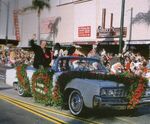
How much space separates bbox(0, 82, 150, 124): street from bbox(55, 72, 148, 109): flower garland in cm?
54

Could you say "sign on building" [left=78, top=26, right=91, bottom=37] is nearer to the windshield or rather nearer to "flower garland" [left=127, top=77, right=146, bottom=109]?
the windshield

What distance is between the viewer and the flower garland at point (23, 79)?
12.8 metres

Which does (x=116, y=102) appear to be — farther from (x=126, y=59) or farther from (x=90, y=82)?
(x=126, y=59)

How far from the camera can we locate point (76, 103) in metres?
9.96

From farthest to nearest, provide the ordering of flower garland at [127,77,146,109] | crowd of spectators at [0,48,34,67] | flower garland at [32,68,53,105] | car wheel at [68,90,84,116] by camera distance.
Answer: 1. crowd of spectators at [0,48,34,67]
2. flower garland at [32,68,53,105]
3. car wheel at [68,90,84,116]
4. flower garland at [127,77,146,109]

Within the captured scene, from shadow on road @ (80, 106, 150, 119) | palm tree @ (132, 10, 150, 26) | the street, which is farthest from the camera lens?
→ palm tree @ (132, 10, 150, 26)

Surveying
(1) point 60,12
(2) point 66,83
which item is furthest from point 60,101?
(1) point 60,12

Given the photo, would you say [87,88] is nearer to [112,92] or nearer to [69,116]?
[112,92]

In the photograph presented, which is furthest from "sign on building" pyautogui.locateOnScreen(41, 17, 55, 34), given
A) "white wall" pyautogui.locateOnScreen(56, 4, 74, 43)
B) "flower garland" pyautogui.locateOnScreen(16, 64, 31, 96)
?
"flower garland" pyautogui.locateOnScreen(16, 64, 31, 96)

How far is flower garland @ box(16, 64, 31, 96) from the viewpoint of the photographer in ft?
41.8

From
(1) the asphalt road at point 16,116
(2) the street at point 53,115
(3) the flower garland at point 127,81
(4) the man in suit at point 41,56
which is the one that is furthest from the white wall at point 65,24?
(3) the flower garland at point 127,81

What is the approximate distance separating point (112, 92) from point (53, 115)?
5.19ft

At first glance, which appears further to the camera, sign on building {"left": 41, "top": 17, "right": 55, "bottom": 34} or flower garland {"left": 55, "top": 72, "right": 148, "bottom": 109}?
sign on building {"left": 41, "top": 17, "right": 55, "bottom": 34}

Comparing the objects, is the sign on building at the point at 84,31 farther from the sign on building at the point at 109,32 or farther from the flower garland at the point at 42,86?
the flower garland at the point at 42,86
